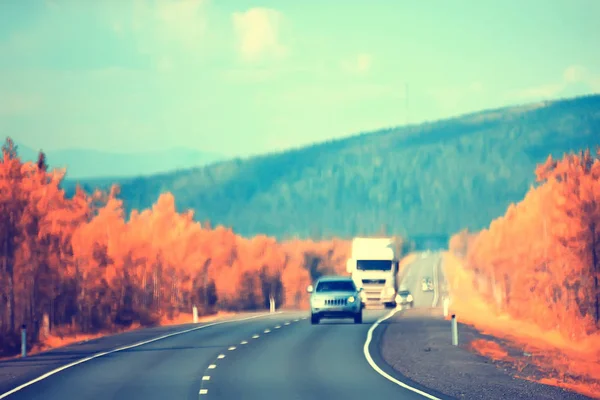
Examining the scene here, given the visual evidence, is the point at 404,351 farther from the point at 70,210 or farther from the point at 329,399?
the point at 70,210

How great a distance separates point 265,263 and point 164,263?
47.5 meters

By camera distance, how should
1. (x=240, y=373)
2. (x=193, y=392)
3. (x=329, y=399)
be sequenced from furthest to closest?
(x=240, y=373) → (x=193, y=392) → (x=329, y=399)

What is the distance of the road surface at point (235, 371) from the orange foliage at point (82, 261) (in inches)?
431

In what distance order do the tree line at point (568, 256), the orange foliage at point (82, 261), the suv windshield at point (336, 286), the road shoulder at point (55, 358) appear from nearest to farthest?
the road shoulder at point (55, 358) < the suv windshield at point (336, 286) < the tree line at point (568, 256) < the orange foliage at point (82, 261)

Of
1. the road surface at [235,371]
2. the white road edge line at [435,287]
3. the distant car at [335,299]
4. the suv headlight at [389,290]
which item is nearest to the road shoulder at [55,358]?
the road surface at [235,371]

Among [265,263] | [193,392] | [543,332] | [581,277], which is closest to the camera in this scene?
[193,392]

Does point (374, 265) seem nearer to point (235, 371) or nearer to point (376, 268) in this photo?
point (376, 268)

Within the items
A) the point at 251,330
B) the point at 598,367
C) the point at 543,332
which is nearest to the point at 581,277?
the point at 543,332

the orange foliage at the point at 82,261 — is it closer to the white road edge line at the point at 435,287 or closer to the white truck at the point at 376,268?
the white truck at the point at 376,268

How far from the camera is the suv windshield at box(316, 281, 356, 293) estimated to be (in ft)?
135

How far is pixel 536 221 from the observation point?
3433 inches

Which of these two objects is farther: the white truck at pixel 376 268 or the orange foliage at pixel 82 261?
the white truck at pixel 376 268

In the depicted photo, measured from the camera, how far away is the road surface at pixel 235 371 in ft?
65.1

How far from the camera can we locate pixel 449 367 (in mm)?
25797
